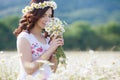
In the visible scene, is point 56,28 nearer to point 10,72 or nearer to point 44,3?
point 44,3

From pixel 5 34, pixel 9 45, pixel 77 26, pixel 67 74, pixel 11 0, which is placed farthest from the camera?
pixel 11 0

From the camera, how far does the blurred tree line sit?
41.5 meters

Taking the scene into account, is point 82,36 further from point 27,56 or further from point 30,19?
point 27,56

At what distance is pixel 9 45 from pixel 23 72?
117ft

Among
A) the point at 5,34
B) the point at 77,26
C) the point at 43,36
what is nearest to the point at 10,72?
the point at 43,36

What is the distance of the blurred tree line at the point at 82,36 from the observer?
1633 inches

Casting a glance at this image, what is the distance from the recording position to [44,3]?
6.36 m

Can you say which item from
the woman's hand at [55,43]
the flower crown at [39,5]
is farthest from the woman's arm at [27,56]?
the flower crown at [39,5]

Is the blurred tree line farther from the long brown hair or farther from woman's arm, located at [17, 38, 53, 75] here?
woman's arm, located at [17, 38, 53, 75]

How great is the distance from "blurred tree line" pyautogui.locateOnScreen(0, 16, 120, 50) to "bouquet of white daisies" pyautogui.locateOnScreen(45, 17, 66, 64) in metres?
33.0

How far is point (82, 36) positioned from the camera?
4516 centimetres

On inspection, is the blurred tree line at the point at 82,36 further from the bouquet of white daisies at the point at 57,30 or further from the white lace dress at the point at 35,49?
the white lace dress at the point at 35,49

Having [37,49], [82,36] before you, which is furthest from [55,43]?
[82,36]


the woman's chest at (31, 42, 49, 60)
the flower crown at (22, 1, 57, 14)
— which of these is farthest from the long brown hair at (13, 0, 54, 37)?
the woman's chest at (31, 42, 49, 60)
